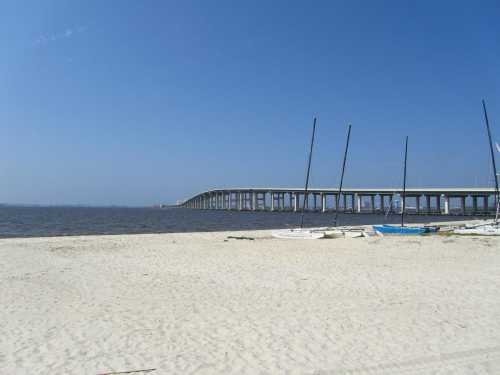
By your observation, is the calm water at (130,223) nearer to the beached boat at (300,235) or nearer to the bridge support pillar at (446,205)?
the beached boat at (300,235)

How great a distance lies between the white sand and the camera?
5914 mm

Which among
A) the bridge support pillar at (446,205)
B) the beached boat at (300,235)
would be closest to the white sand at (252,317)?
the beached boat at (300,235)

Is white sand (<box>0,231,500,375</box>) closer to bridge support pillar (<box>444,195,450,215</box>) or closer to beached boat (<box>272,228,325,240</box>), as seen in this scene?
beached boat (<box>272,228,325,240</box>)

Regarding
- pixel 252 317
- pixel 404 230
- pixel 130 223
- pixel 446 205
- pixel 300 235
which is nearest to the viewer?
pixel 252 317

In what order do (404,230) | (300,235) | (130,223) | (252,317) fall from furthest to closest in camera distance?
1. (130,223)
2. (404,230)
3. (300,235)
4. (252,317)

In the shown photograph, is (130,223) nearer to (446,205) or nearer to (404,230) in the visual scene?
(404,230)

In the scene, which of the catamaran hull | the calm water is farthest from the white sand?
the calm water

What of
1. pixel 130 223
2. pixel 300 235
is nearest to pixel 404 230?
pixel 300 235

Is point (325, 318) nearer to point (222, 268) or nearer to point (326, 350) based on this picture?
point (326, 350)

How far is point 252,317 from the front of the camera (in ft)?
26.9

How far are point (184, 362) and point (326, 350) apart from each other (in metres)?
2.10

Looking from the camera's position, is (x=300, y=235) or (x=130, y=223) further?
(x=130, y=223)

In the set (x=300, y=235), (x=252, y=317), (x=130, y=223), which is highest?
(x=130, y=223)

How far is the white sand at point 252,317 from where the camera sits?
591 centimetres
